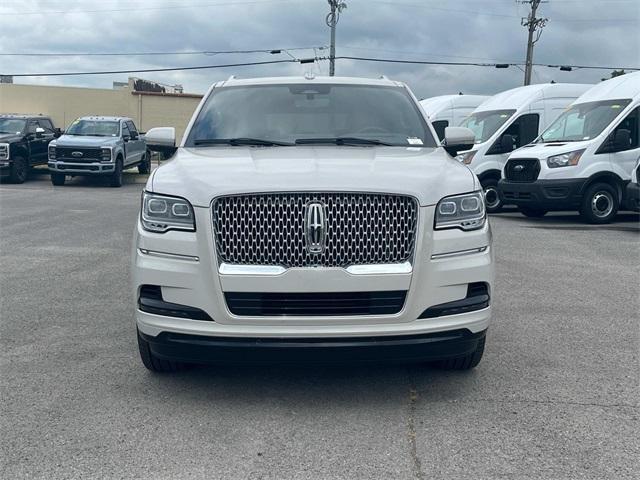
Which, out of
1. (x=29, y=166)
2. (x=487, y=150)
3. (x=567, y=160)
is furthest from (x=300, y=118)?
(x=29, y=166)

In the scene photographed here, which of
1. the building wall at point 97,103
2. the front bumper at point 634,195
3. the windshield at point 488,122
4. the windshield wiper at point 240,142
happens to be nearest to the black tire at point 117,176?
the windshield at point 488,122

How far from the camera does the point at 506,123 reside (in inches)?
626

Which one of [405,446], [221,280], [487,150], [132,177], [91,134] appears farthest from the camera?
[132,177]

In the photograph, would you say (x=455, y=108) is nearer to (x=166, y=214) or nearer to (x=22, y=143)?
(x=22, y=143)

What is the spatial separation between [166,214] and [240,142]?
129cm

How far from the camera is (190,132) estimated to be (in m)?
5.26

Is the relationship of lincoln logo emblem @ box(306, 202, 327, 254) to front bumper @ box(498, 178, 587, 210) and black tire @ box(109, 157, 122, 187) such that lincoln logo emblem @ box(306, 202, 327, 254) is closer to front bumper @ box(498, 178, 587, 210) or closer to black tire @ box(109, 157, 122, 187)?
front bumper @ box(498, 178, 587, 210)

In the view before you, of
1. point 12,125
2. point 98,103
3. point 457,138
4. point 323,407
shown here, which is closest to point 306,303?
point 323,407

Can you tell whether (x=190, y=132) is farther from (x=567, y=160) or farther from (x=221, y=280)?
(x=567, y=160)

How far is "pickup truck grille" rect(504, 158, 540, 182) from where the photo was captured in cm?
1350

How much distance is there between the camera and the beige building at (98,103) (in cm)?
4431

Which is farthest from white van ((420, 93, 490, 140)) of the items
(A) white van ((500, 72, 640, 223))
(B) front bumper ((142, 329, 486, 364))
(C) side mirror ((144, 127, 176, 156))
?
(B) front bumper ((142, 329, 486, 364))

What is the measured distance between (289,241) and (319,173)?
430 millimetres

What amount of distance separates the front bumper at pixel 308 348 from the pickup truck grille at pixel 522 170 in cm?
1034
